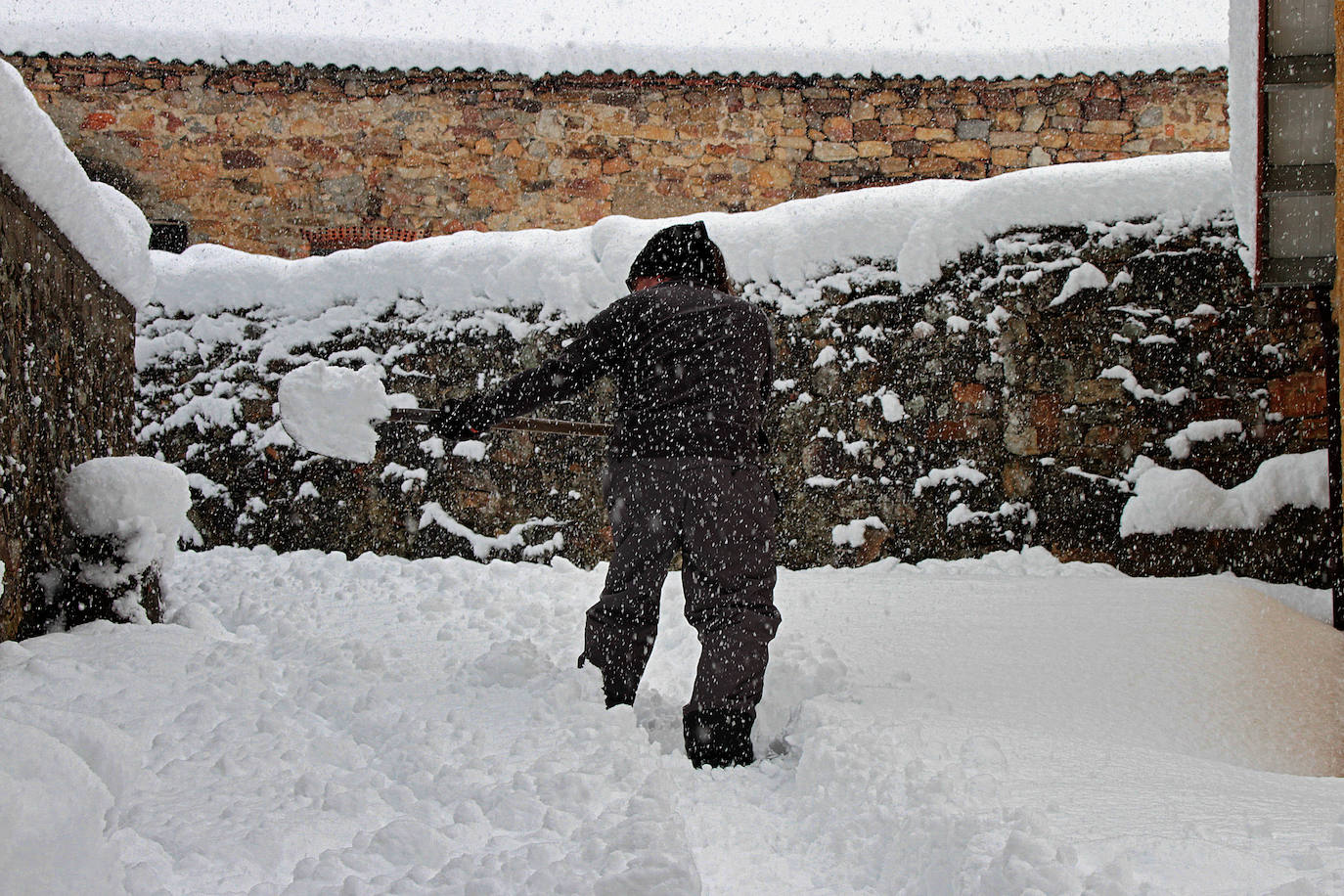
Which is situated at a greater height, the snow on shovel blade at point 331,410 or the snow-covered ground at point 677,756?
the snow on shovel blade at point 331,410

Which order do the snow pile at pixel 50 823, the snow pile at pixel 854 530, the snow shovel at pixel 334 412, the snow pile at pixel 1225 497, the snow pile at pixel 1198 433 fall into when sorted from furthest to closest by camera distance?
the snow pile at pixel 854 530 < the snow pile at pixel 1198 433 < the snow pile at pixel 1225 497 < the snow shovel at pixel 334 412 < the snow pile at pixel 50 823

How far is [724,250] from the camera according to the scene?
4.79 meters

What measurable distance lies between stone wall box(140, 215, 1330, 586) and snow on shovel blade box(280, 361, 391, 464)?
5.01ft

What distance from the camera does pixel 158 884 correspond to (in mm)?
1219

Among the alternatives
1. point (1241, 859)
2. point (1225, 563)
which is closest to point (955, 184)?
point (1225, 563)

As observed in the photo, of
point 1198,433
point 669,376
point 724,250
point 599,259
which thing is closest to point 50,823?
point 669,376

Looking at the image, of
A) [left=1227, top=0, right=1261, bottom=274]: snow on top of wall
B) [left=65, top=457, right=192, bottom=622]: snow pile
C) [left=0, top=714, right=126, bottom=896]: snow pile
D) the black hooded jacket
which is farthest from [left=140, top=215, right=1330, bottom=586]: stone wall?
[left=0, top=714, right=126, bottom=896]: snow pile

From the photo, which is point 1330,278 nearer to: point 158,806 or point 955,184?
point 955,184

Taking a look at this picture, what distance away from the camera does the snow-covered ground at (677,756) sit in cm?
134

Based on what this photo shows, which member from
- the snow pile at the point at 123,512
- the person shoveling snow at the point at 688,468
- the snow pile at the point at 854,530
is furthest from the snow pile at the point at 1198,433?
the snow pile at the point at 123,512

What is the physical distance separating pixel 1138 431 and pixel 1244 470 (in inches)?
17.5

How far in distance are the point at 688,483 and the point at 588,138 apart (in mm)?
6186

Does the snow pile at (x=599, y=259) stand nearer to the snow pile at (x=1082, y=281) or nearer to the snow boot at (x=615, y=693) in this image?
the snow pile at (x=1082, y=281)

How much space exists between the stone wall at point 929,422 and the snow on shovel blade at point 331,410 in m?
1.53
